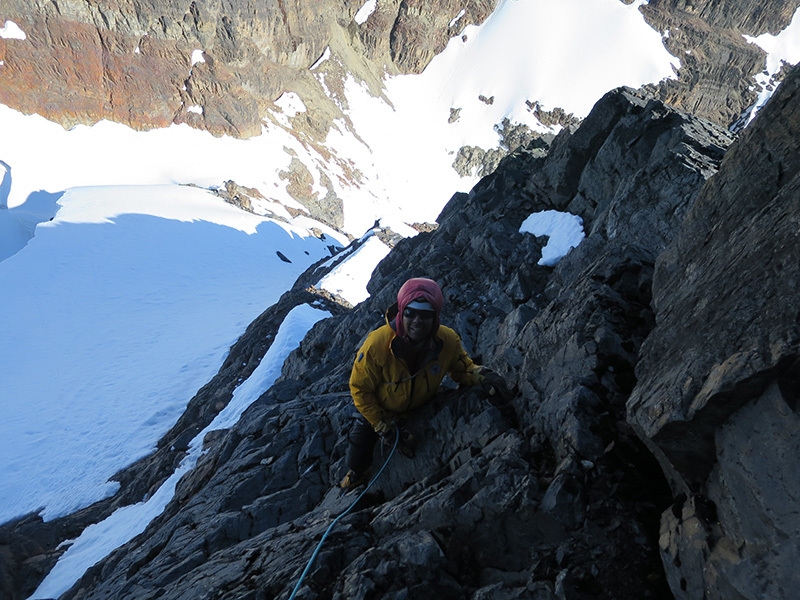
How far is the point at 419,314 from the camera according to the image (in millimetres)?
4258

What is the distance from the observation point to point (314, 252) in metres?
36.1

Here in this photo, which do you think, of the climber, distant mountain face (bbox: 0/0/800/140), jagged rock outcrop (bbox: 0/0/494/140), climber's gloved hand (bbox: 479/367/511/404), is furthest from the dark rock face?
the climber

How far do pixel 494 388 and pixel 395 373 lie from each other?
1351 millimetres

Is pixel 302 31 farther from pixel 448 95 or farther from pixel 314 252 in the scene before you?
pixel 314 252

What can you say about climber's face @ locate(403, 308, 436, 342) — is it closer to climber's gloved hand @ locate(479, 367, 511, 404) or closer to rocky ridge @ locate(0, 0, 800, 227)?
climber's gloved hand @ locate(479, 367, 511, 404)

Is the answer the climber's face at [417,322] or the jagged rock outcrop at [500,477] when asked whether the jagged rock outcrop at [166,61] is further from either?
the climber's face at [417,322]

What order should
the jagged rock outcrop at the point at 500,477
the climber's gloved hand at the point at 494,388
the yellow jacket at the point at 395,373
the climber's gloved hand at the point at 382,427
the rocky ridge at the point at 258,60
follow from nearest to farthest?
the jagged rock outcrop at the point at 500,477
the yellow jacket at the point at 395,373
the climber's gloved hand at the point at 382,427
the climber's gloved hand at the point at 494,388
the rocky ridge at the point at 258,60

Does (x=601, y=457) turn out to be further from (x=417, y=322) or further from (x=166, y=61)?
(x=166, y=61)

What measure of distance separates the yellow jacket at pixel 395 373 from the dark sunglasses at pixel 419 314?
39 cm

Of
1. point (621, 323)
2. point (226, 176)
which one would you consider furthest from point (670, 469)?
point (226, 176)

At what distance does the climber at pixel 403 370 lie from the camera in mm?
4316

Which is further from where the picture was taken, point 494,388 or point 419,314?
point 494,388

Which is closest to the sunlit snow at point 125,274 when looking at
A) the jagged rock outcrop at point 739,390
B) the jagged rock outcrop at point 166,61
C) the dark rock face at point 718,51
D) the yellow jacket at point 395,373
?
the jagged rock outcrop at point 166,61

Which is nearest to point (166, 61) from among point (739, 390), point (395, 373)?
point (395, 373)
